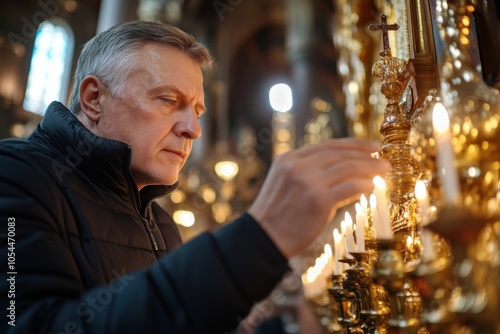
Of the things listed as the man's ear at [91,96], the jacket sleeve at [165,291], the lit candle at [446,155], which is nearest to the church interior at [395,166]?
the lit candle at [446,155]

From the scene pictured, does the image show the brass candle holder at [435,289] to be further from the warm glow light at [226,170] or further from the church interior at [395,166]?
the warm glow light at [226,170]

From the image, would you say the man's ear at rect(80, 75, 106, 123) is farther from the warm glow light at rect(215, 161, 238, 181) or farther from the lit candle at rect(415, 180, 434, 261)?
the warm glow light at rect(215, 161, 238, 181)

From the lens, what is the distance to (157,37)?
3.18 feet

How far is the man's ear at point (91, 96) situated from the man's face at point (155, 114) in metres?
0.02

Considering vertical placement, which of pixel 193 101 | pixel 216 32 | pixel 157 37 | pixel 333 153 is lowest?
pixel 333 153

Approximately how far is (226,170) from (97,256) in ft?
24.8

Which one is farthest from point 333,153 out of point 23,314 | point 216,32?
point 216,32

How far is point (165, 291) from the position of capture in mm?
490

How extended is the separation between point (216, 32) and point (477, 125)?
1055 cm

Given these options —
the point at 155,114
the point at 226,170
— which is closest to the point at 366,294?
the point at 155,114

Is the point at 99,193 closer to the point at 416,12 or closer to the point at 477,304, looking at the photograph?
the point at 477,304

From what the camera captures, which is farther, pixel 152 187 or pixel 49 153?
pixel 152 187

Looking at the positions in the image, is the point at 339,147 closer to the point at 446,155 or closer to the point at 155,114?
the point at 446,155

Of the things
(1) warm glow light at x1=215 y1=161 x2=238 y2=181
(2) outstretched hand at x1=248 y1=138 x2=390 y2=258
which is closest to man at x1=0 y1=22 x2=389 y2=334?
(2) outstretched hand at x1=248 y1=138 x2=390 y2=258
